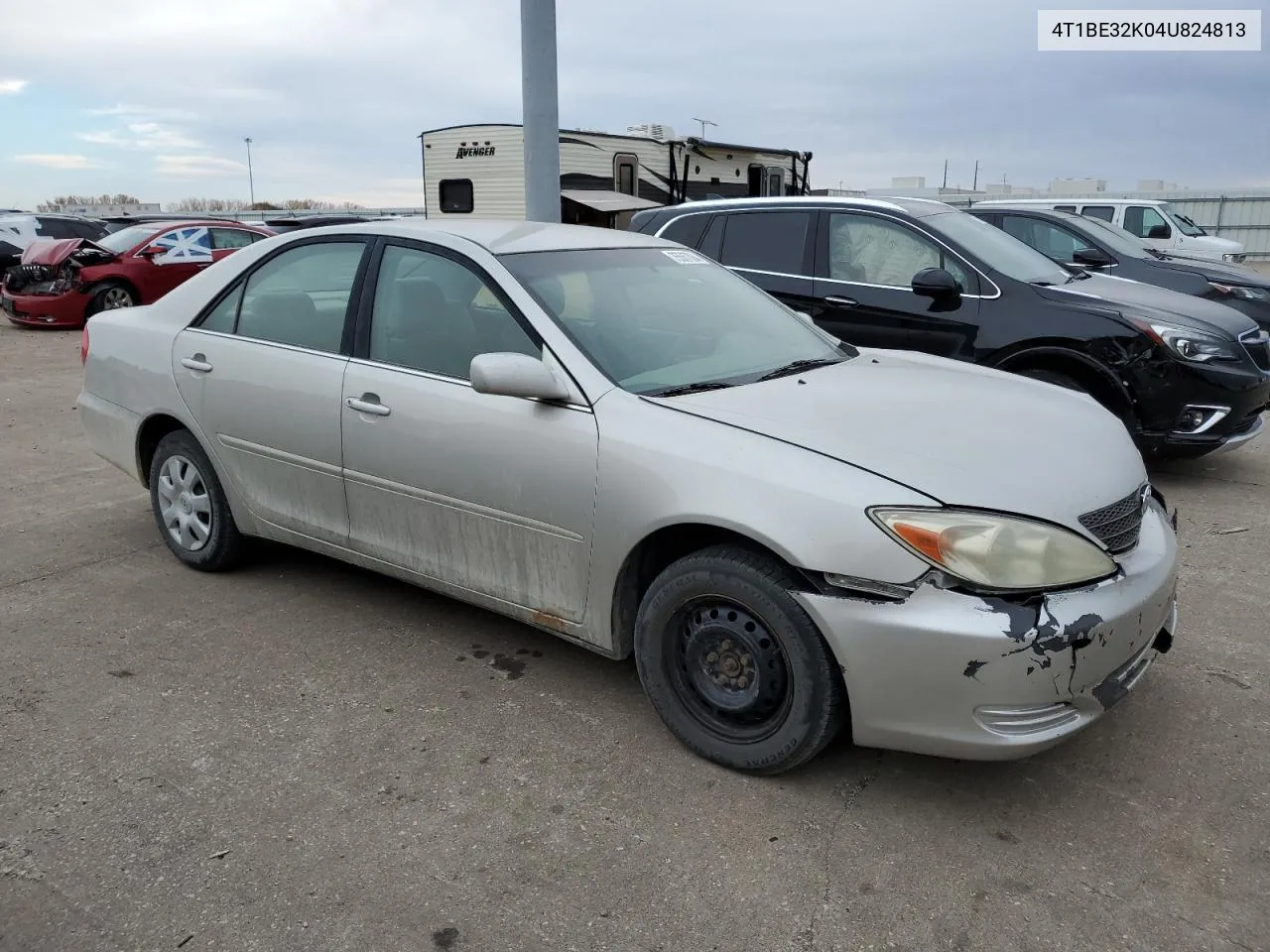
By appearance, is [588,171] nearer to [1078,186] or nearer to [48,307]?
[48,307]

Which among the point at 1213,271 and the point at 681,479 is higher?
the point at 1213,271

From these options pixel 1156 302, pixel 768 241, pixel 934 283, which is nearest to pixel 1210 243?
pixel 1156 302

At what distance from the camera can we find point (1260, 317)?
10.1m

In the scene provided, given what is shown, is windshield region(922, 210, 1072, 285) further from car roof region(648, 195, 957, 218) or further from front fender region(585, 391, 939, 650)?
front fender region(585, 391, 939, 650)

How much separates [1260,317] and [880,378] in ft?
27.9

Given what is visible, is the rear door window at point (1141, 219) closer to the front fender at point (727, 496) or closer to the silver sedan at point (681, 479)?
the silver sedan at point (681, 479)

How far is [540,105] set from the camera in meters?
6.99

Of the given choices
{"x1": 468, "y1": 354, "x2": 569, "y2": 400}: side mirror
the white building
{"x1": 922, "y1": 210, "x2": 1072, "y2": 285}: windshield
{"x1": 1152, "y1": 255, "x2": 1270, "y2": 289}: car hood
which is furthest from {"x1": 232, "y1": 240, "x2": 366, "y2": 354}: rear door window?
the white building

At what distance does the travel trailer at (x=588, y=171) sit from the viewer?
14.8 meters

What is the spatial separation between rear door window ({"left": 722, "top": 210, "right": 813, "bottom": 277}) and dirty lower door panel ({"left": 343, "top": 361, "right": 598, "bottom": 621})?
3.76 meters

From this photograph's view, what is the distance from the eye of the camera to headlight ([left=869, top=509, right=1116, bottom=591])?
2.57m

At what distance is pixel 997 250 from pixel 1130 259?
4.41 metres

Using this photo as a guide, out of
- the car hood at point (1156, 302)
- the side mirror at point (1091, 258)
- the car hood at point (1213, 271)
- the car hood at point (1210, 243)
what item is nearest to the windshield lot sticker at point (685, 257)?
the car hood at point (1156, 302)

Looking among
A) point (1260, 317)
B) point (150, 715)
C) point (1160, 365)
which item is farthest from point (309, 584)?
point (1260, 317)
